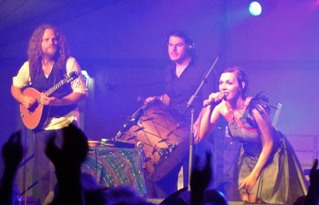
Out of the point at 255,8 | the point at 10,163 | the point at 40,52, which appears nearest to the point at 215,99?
the point at 40,52

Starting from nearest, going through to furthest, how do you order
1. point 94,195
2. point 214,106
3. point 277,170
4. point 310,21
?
point 94,195, point 277,170, point 214,106, point 310,21

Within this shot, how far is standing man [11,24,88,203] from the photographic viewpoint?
23.6ft

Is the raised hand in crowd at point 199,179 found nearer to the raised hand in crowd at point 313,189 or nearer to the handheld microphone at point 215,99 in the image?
the raised hand in crowd at point 313,189

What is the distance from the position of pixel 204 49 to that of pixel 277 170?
15.7ft

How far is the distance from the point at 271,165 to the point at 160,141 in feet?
4.59

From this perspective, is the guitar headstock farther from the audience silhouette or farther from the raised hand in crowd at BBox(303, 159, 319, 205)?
the raised hand in crowd at BBox(303, 159, 319, 205)

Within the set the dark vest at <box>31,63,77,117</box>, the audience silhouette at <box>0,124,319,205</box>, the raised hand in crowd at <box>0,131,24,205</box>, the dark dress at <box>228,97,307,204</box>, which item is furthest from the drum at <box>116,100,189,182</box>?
the raised hand in crowd at <box>0,131,24,205</box>

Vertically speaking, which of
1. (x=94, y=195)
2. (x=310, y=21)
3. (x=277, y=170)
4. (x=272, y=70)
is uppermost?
(x=310, y=21)

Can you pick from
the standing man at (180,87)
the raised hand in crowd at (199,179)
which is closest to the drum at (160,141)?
the standing man at (180,87)

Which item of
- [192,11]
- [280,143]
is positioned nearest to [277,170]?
[280,143]

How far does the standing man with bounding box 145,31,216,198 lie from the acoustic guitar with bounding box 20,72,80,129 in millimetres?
1088

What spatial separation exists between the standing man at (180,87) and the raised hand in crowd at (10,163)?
5.33 meters

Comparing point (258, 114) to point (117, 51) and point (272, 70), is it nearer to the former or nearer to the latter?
point (272, 70)

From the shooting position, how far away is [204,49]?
11320mm
